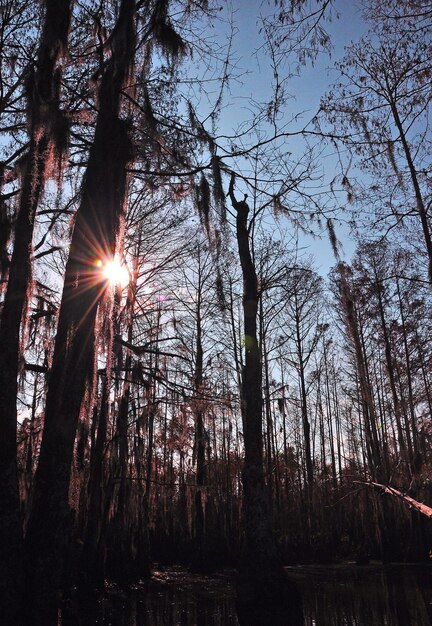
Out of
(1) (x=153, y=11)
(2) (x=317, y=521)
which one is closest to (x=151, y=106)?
(1) (x=153, y=11)

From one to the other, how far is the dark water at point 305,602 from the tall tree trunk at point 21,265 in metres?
3.94

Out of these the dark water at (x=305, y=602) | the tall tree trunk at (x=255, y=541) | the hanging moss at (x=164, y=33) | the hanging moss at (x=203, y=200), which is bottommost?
the dark water at (x=305, y=602)

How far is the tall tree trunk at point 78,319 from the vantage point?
396 cm

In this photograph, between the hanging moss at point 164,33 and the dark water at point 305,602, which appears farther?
the dark water at point 305,602

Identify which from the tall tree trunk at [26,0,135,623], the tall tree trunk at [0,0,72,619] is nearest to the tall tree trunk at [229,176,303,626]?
the tall tree trunk at [26,0,135,623]

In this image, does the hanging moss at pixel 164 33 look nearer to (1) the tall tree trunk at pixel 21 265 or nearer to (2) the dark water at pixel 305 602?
(1) the tall tree trunk at pixel 21 265

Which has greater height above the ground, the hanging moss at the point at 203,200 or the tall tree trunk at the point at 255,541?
the hanging moss at the point at 203,200

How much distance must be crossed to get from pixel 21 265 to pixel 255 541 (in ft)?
16.2

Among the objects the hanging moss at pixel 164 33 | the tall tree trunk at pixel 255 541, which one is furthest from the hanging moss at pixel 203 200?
the tall tree trunk at pixel 255 541

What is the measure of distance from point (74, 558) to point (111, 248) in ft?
22.5

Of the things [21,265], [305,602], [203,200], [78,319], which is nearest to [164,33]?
[203,200]

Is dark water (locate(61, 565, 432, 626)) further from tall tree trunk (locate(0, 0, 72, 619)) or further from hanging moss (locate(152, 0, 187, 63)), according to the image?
hanging moss (locate(152, 0, 187, 63))

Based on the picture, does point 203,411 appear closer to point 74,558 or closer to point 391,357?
point 74,558

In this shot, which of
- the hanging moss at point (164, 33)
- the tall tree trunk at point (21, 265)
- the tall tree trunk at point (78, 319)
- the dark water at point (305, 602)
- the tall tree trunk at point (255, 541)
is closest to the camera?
the tall tree trunk at point (21, 265)
